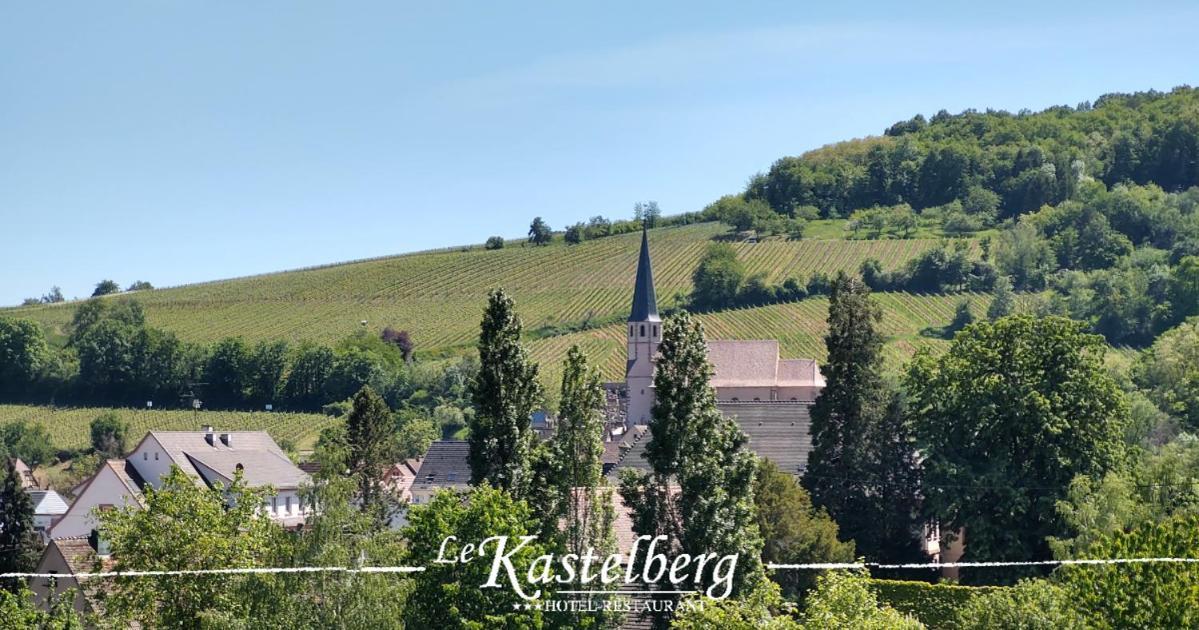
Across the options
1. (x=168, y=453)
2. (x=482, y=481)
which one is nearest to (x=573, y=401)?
(x=482, y=481)

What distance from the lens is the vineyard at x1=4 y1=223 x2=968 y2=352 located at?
147000 mm

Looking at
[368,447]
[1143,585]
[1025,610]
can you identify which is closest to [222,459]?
[368,447]

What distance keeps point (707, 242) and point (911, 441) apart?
357 feet

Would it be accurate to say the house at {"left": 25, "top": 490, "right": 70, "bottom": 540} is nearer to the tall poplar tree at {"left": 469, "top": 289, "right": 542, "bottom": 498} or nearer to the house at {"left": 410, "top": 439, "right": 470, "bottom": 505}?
the house at {"left": 410, "top": 439, "right": 470, "bottom": 505}

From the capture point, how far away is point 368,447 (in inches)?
2303

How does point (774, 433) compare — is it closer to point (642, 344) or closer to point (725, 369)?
point (642, 344)

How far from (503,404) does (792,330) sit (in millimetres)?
93425

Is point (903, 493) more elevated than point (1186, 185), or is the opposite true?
point (1186, 185)

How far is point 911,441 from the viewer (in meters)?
62.6

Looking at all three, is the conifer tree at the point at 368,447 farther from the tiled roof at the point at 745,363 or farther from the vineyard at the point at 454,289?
the vineyard at the point at 454,289

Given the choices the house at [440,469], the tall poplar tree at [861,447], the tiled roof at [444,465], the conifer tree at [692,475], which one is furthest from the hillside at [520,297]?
the conifer tree at [692,475]

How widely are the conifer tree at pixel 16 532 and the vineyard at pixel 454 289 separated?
273 ft

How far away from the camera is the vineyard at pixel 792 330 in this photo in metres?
129

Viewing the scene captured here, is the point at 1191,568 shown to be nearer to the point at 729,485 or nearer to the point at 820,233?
the point at 729,485
